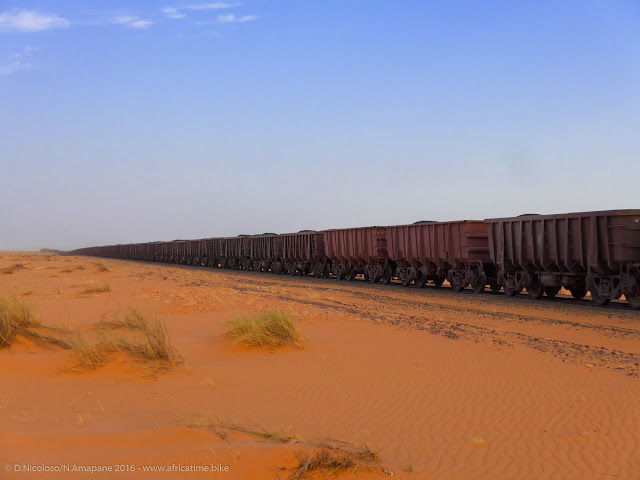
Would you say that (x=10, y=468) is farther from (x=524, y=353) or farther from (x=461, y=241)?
(x=461, y=241)

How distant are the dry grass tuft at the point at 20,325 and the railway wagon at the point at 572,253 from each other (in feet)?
45.6

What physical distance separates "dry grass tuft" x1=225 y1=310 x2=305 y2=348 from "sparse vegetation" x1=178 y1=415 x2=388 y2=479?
14.7 ft

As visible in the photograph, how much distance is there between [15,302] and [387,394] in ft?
25.6

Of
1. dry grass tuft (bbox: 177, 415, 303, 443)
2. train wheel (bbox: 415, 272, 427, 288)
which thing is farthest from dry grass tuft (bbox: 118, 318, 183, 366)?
train wheel (bbox: 415, 272, 427, 288)

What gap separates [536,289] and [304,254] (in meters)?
18.0

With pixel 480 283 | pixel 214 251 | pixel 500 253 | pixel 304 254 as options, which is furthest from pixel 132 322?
pixel 214 251

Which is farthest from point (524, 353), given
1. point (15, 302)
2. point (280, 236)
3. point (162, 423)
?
point (280, 236)

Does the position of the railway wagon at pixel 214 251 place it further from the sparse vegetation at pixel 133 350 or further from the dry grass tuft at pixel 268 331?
the sparse vegetation at pixel 133 350

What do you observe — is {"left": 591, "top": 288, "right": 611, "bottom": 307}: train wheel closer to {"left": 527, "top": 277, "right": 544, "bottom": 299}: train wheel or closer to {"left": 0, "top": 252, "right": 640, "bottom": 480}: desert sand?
{"left": 527, "top": 277, "right": 544, "bottom": 299}: train wheel

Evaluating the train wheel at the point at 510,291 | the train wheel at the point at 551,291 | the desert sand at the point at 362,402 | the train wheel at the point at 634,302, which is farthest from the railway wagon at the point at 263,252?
the desert sand at the point at 362,402

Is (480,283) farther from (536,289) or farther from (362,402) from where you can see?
(362,402)

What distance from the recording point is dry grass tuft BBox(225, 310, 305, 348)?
9.09 metres

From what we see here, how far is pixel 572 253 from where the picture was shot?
16.1 m

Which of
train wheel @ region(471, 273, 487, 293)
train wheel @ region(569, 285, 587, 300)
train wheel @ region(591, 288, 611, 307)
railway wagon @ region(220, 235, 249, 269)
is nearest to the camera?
train wheel @ region(591, 288, 611, 307)
